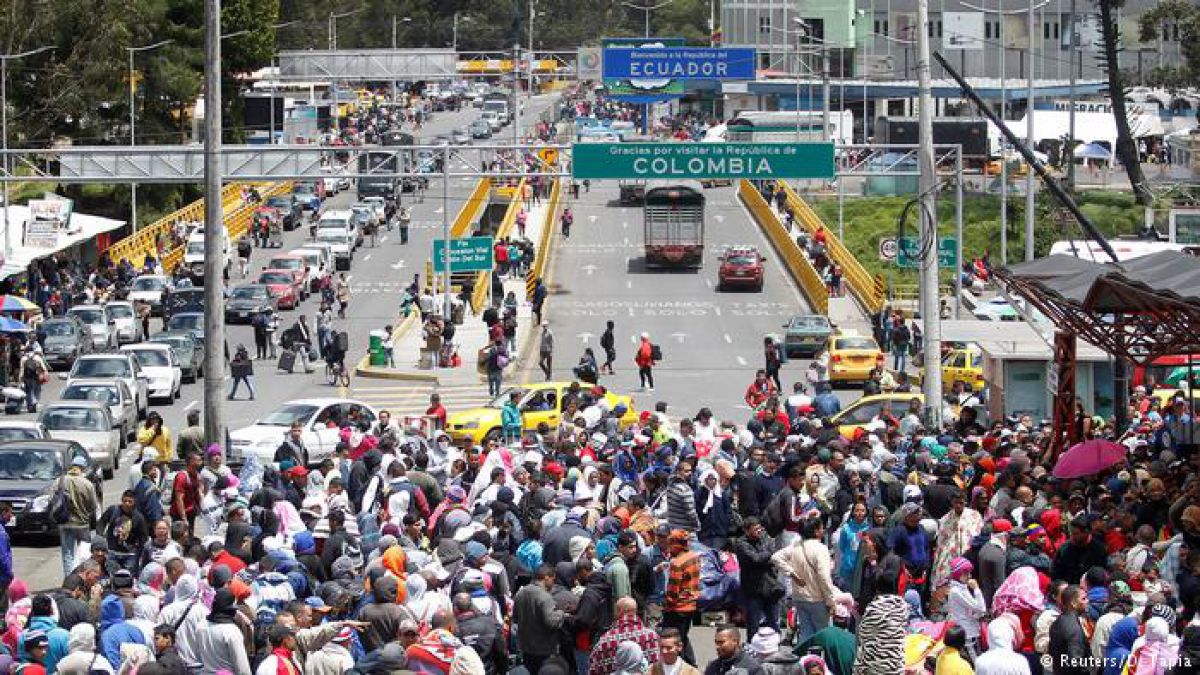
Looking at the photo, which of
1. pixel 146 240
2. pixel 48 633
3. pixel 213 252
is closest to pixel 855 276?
pixel 146 240

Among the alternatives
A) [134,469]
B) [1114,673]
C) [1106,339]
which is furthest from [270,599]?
[1106,339]

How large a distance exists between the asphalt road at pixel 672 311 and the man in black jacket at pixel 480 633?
24.4m

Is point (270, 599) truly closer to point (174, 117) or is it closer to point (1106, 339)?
point (1106, 339)

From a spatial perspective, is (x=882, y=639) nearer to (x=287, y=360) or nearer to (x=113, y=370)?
(x=113, y=370)

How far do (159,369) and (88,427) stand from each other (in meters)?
10.7

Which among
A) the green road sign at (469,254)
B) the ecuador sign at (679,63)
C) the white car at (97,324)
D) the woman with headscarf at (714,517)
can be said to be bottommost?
the woman with headscarf at (714,517)

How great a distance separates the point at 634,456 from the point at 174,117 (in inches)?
3247

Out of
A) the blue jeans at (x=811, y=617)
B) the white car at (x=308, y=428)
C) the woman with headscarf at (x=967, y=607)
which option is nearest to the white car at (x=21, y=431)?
the white car at (x=308, y=428)

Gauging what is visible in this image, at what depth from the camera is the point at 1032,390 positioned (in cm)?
3356

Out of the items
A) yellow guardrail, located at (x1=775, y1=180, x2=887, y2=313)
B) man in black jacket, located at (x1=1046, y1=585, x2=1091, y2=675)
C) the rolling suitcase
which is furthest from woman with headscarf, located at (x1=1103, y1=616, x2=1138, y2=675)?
yellow guardrail, located at (x1=775, y1=180, x2=887, y2=313)

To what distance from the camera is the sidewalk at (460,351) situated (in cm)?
5100

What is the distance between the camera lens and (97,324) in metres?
54.4

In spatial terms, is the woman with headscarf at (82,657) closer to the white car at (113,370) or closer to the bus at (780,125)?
the white car at (113,370)

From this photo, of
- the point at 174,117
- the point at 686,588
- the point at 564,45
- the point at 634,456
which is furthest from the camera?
the point at 564,45
